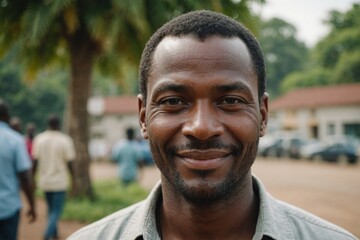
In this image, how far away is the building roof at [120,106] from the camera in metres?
40.8

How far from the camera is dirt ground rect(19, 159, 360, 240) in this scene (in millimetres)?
8852

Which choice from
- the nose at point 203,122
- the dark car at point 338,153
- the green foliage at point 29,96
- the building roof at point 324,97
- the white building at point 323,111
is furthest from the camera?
the building roof at point 324,97

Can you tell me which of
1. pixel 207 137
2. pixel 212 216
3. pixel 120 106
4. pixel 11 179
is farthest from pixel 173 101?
pixel 120 106

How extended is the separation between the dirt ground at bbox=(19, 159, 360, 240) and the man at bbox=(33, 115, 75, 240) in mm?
1159

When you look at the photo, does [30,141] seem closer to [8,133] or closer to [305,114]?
[8,133]

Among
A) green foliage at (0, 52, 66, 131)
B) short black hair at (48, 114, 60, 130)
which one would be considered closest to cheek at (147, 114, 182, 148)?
short black hair at (48, 114, 60, 130)

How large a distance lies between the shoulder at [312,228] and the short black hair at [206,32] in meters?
0.58

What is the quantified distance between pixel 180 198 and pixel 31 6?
800cm

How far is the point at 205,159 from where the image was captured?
1787 millimetres

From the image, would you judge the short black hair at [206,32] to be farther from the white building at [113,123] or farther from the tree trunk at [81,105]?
the white building at [113,123]

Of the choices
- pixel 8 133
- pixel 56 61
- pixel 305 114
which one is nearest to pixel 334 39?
pixel 305 114

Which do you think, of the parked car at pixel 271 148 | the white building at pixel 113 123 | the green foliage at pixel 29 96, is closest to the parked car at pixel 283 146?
the parked car at pixel 271 148

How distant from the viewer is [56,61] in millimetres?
12445

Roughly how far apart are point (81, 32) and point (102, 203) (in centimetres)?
413
